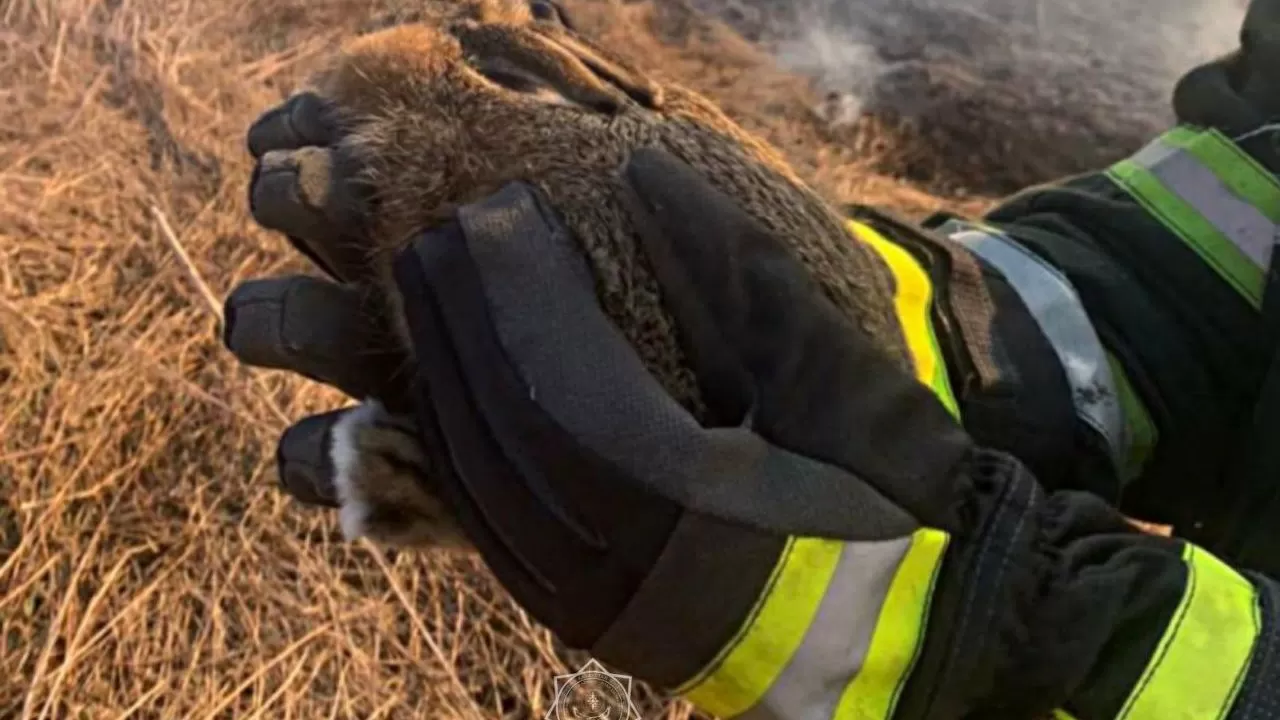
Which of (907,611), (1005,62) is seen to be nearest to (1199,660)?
(907,611)

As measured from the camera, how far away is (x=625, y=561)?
787mm

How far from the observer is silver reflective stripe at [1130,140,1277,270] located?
3.81 feet

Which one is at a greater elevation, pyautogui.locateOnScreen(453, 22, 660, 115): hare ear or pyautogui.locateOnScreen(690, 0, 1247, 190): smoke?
pyautogui.locateOnScreen(453, 22, 660, 115): hare ear

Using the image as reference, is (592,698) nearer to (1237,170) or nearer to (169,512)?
(169,512)

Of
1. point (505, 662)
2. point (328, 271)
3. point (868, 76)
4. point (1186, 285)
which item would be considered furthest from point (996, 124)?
point (328, 271)

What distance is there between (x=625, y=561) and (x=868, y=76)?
2.92 m

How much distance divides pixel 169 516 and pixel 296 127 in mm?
1305

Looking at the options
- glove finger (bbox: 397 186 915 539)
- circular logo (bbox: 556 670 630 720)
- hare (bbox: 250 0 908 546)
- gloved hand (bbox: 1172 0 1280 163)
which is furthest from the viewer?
circular logo (bbox: 556 670 630 720)

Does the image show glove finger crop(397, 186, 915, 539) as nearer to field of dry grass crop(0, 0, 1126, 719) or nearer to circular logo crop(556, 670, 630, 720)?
field of dry grass crop(0, 0, 1126, 719)

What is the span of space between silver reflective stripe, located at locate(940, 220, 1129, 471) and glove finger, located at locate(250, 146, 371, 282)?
550mm

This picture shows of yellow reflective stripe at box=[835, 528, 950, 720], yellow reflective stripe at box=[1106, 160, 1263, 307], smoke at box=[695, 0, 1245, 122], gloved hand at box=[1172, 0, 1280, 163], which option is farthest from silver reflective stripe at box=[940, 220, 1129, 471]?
smoke at box=[695, 0, 1245, 122]

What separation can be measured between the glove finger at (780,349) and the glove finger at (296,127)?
0.24 m

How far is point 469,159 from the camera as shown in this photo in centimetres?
93

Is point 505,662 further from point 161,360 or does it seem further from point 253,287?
point 253,287
